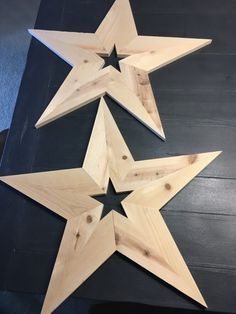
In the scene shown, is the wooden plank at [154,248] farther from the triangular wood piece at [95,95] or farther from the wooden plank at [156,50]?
the wooden plank at [156,50]

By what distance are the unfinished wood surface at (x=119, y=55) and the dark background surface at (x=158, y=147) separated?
3 cm

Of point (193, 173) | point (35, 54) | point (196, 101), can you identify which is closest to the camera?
point (193, 173)

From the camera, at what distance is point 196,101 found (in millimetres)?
1007

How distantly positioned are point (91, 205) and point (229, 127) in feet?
1.44

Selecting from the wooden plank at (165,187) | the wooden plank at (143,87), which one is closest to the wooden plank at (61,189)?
the wooden plank at (165,187)

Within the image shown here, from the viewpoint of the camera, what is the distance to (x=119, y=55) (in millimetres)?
1092

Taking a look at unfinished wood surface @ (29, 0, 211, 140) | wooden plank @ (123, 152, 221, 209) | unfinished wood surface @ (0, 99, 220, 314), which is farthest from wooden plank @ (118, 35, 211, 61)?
wooden plank @ (123, 152, 221, 209)

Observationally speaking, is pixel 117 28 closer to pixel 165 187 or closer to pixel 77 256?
pixel 165 187

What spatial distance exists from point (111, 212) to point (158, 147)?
0.23m

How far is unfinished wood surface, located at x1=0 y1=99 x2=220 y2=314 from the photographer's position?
Result: 30.0 inches

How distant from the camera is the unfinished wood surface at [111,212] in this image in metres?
0.76

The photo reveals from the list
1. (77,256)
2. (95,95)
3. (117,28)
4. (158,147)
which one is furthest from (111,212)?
(117,28)

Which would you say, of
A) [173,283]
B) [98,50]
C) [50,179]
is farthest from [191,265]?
[98,50]

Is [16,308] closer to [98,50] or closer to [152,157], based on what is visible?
[152,157]
